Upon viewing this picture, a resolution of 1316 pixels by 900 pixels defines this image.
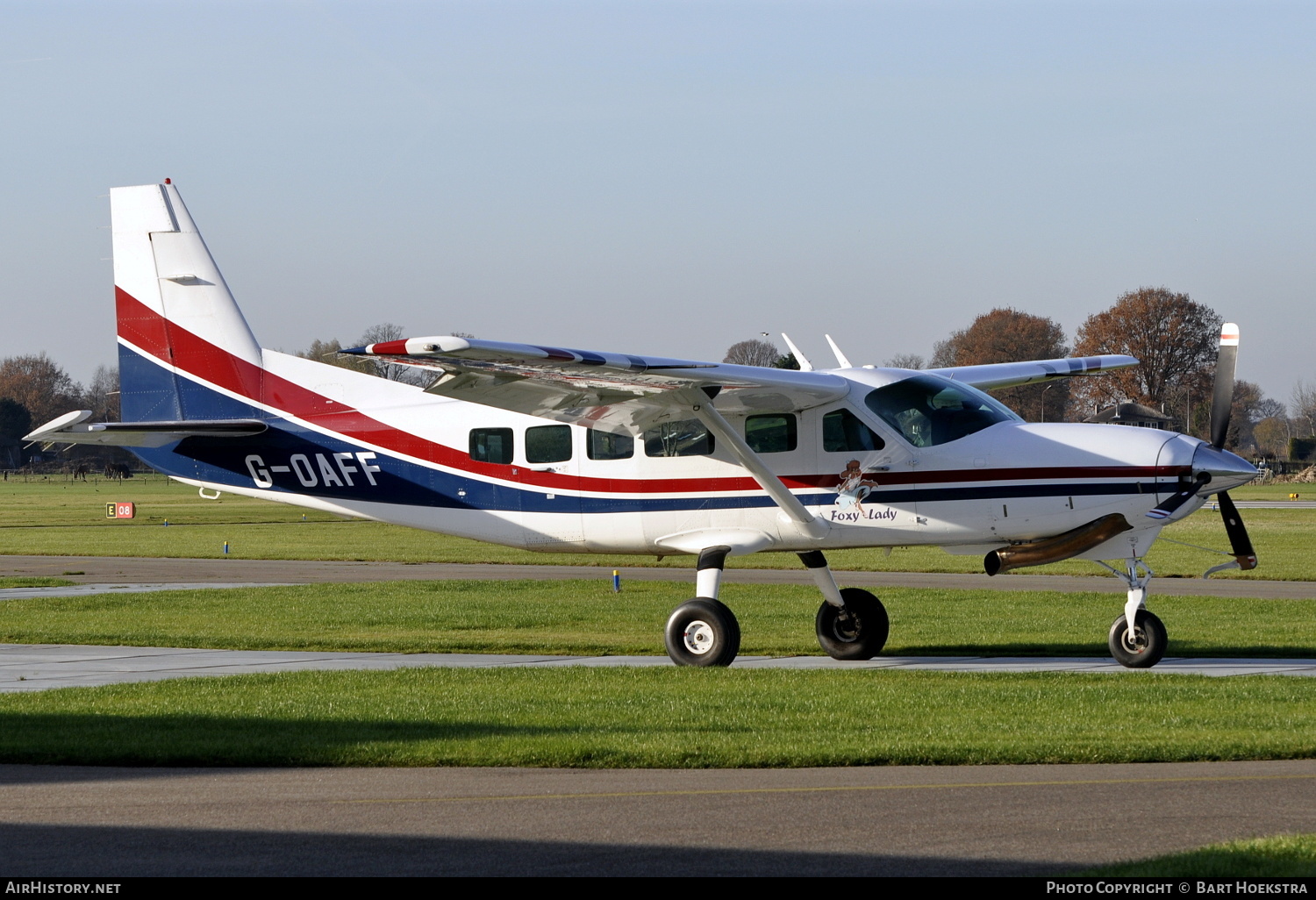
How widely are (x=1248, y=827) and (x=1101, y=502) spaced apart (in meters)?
7.78

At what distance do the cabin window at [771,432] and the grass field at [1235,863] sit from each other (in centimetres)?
920

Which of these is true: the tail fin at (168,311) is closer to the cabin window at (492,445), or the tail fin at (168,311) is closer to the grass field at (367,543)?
the cabin window at (492,445)

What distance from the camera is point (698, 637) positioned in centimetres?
1528

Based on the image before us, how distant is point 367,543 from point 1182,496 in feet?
112

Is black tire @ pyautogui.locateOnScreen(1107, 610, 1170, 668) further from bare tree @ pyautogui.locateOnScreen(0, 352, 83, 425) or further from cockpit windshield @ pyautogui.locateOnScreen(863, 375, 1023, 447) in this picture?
bare tree @ pyautogui.locateOnScreen(0, 352, 83, 425)

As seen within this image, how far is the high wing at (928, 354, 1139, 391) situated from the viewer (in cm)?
1886

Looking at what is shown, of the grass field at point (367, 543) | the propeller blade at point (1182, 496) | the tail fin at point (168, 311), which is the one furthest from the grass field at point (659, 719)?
the grass field at point (367, 543)

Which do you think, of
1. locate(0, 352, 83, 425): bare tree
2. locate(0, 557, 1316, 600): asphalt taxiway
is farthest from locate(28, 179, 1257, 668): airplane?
locate(0, 352, 83, 425): bare tree

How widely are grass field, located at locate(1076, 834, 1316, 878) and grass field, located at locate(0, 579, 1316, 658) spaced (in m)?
10.7

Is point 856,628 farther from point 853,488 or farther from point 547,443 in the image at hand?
point 547,443

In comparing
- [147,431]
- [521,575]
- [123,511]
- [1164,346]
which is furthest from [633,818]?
[1164,346]

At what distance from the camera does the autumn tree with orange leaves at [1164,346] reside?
347 ft
